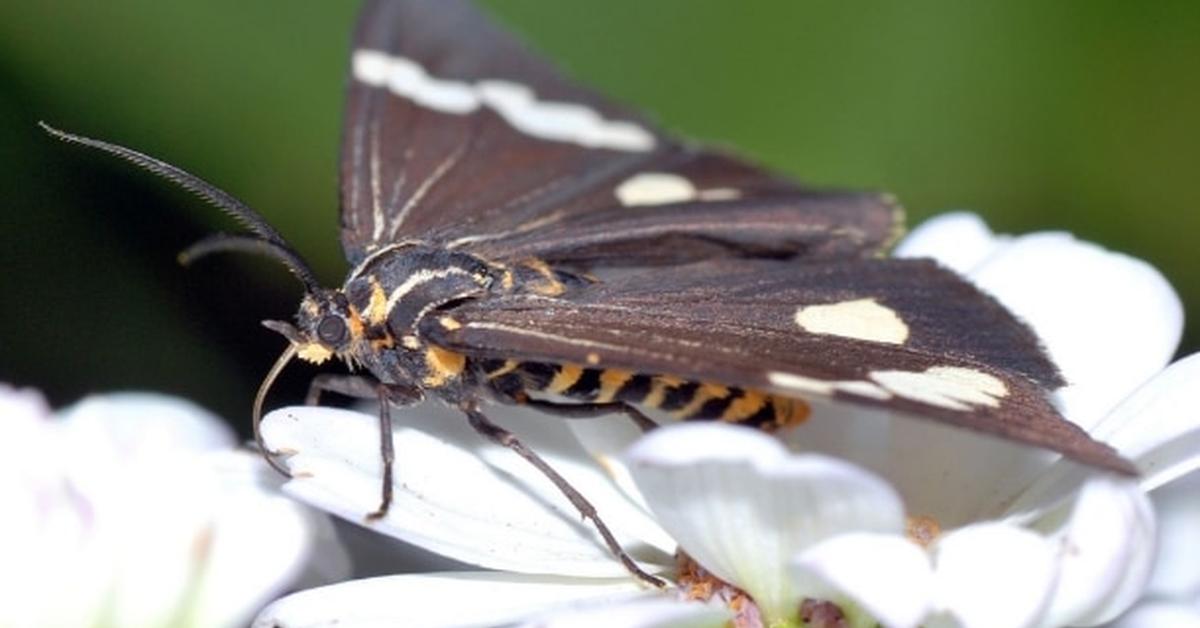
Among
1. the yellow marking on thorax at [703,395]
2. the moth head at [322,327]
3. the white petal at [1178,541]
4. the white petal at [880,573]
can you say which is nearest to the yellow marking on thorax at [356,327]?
the moth head at [322,327]

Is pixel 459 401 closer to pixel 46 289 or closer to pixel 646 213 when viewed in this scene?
pixel 646 213

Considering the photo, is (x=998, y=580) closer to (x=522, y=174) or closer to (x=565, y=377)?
(x=565, y=377)

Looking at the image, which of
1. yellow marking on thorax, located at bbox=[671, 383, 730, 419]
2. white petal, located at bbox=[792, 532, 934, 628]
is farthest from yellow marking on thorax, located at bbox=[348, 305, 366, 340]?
white petal, located at bbox=[792, 532, 934, 628]

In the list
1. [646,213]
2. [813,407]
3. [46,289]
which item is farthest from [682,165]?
[46,289]

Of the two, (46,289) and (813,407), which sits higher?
(813,407)

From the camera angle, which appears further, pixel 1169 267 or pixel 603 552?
pixel 1169 267

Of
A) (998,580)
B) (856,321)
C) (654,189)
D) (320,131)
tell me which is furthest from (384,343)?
(320,131)

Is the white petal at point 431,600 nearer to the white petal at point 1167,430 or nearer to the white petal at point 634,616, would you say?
the white petal at point 634,616
